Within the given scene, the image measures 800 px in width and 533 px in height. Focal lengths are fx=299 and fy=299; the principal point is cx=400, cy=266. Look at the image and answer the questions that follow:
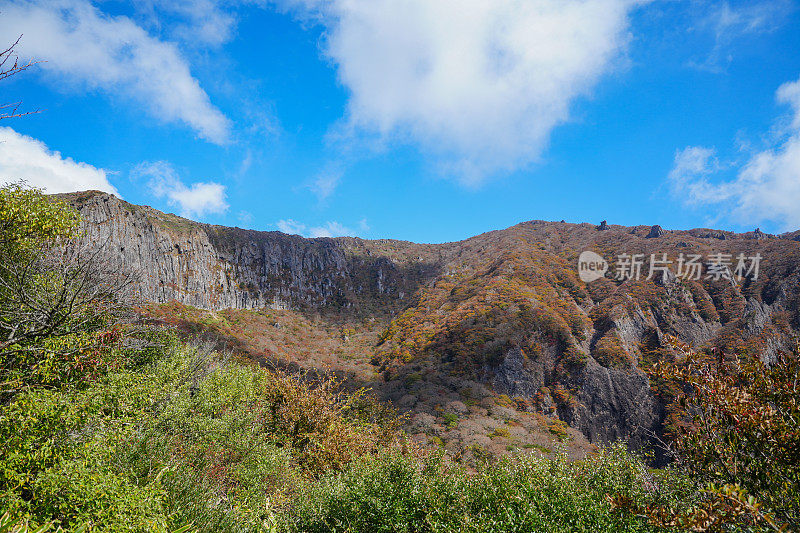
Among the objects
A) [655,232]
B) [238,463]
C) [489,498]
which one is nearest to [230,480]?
[238,463]

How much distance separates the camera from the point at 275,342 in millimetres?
86812

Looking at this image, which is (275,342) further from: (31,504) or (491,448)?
(31,504)

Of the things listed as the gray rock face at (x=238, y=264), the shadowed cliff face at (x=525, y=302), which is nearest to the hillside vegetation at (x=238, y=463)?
the shadowed cliff face at (x=525, y=302)

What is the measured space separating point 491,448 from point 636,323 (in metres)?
56.6

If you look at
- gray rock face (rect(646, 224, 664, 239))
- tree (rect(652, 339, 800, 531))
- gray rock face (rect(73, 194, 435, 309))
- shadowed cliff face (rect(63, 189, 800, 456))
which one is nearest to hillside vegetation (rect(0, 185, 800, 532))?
tree (rect(652, 339, 800, 531))

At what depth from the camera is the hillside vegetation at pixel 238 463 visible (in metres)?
5.61

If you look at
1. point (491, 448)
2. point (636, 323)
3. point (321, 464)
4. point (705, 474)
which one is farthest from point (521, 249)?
point (705, 474)

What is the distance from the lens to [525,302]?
77.8 m

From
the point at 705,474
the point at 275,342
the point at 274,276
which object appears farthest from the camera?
the point at 274,276

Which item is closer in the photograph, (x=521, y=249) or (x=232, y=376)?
(x=232, y=376)

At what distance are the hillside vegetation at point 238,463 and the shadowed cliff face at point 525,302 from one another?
17236 millimetres

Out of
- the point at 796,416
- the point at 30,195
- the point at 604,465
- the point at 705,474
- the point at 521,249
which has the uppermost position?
the point at 521,249

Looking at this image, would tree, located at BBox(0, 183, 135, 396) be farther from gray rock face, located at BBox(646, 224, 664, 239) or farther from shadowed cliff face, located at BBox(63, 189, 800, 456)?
gray rock face, located at BBox(646, 224, 664, 239)

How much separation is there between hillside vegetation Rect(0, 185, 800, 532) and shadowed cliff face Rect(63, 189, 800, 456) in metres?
17.2
